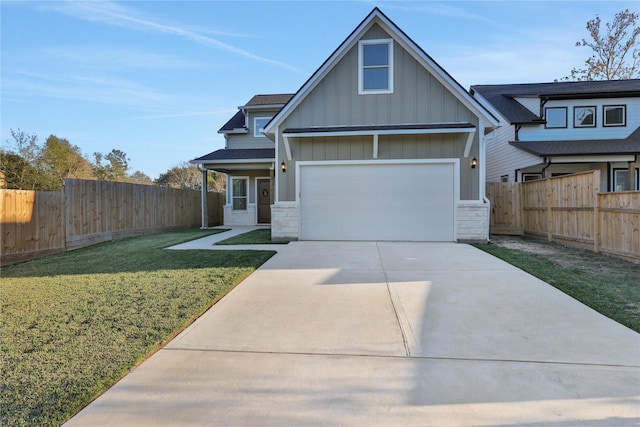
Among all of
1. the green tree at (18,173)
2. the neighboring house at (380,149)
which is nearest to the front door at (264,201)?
the neighboring house at (380,149)

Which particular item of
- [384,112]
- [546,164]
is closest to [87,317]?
[384,112]

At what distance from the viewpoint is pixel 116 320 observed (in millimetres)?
3459

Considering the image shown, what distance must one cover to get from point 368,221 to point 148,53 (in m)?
10.6

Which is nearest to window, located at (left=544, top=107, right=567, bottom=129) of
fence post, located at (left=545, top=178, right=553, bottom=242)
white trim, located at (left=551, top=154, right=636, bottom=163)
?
white trim, located at (left=551, top=154, right=636, bottom=163)

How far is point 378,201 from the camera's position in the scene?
362 inches

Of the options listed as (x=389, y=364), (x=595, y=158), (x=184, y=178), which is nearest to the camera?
(x=389, y=364)

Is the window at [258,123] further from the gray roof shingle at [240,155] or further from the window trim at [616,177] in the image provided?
the window trim at [616,177]

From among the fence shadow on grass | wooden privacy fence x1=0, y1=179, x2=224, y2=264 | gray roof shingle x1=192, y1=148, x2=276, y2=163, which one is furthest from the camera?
gray roof shingle x1=192, y1=148, x2=276, y2=163

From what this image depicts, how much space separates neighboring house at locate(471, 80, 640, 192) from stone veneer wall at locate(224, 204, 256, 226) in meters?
11.9

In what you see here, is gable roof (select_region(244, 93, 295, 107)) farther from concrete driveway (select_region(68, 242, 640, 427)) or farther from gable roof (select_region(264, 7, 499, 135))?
concrete driveway (select_region(68, 242, 640, 427))

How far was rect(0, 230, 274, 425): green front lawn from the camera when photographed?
7.30 ft

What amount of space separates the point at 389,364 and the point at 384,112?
25.4ft

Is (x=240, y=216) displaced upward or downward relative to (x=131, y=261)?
upward

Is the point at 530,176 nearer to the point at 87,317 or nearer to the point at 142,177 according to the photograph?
the point at 87,317
